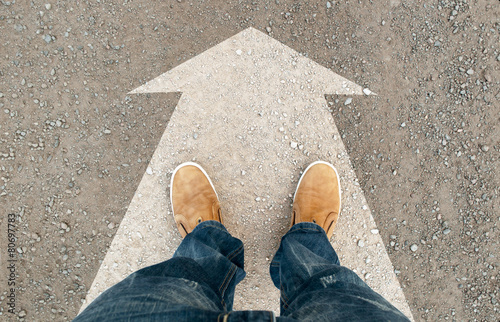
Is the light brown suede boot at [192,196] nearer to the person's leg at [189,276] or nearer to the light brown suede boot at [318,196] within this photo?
the person's leg at [189,276]

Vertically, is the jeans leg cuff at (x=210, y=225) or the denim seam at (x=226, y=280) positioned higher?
the denim seam at (x=226, y=280)

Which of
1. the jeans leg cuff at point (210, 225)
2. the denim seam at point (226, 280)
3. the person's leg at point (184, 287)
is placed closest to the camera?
the person's leg at point (184, 287)

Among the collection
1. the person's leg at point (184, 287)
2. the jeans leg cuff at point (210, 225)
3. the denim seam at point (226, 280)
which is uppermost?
the person's leg at point (184, 287)

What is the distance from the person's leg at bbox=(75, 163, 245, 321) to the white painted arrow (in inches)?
4.2

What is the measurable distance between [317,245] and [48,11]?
2.00 m

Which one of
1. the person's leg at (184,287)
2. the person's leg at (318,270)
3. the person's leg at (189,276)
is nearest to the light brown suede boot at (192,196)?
the person's leg at (189,276)

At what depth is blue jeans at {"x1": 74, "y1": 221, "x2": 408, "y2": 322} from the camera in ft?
2.75

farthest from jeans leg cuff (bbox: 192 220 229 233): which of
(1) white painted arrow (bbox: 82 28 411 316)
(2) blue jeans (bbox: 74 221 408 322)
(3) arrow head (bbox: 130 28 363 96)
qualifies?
(3) arrow head (bbox: 130 28 363 96)

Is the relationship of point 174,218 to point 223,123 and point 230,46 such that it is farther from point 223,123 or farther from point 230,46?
point 230,46

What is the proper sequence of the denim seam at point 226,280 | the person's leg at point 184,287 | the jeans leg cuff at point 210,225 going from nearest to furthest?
1. the person's leg at point 184,287
2. the denim seam at point 226,280
3. the jeans leg cuff at point 210,225

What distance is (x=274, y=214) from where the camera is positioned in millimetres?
1637

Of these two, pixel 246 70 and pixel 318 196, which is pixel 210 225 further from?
pixel 246 70

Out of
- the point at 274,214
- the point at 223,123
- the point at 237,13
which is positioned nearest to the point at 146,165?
the point at 223,123

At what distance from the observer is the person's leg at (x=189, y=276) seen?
2.75 ft
